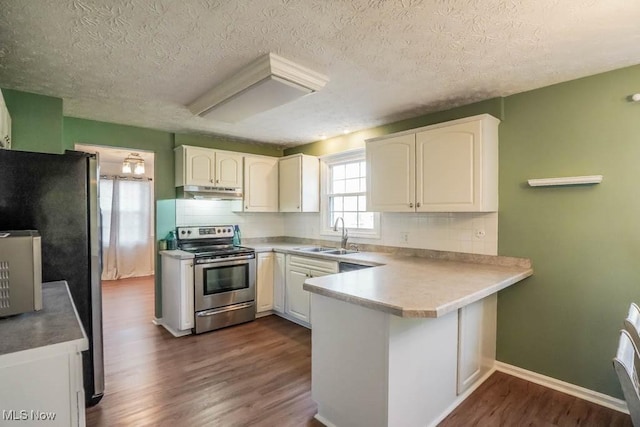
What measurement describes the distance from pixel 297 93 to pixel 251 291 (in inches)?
101

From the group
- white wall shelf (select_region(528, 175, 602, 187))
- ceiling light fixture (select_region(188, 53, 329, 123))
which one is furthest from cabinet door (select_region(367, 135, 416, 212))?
ceiling light fixture (select_region(188, 53, 329, 123))

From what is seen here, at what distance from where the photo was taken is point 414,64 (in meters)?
2.18

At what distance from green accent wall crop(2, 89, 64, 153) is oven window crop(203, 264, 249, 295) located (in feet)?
6.06

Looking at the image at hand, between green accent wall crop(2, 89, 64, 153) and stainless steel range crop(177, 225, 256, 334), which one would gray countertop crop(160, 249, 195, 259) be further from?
green accent wall crop(2, 89, 64, 153)

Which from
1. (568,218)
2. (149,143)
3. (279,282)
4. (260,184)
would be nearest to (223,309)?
(279,282)

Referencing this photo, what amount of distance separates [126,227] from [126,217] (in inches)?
8.0

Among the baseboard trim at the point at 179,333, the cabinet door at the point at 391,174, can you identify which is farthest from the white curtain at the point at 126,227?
the cabinet door at the point at 391,174

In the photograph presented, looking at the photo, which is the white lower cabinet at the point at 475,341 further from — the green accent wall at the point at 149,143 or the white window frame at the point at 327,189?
the green accent wall at the point at 149,143

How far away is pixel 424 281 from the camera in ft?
7.11

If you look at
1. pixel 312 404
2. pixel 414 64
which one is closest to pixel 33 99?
pixel 414 64

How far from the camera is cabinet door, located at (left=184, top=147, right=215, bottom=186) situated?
12.5 feet

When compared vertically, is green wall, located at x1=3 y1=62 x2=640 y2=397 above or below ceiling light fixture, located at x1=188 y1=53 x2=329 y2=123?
below

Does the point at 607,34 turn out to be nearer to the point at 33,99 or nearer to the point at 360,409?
the point at 360,409

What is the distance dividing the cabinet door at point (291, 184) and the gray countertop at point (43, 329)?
3029 mm
